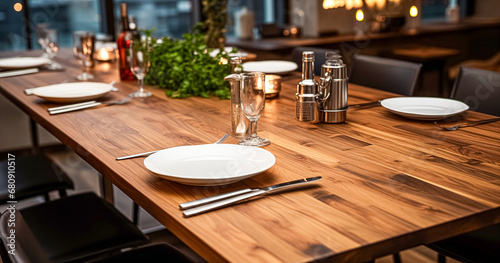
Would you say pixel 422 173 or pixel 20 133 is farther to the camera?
pixel 20 133

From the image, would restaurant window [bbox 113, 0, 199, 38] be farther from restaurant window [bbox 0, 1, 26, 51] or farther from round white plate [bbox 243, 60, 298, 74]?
round white plate [bbox 243, 60, 298, 74]

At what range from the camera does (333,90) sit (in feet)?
4.81

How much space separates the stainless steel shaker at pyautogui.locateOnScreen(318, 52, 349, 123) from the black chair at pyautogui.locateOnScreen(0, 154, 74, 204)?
107 centimetres

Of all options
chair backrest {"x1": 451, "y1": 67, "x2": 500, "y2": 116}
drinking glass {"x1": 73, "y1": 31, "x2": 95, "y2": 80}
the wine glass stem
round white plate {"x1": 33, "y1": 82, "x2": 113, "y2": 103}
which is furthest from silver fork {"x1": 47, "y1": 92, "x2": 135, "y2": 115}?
chair backrest {"x1": 451, "y1": 67, "x2": 500, "y2": 116}

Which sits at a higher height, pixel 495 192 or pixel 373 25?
pixel 373 25

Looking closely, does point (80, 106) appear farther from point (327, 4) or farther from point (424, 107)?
point (327, 4)

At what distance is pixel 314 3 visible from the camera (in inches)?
183

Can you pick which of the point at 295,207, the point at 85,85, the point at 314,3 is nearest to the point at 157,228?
the point at 85,85

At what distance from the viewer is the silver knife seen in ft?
3.07

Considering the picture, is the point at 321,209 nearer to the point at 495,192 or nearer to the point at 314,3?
the point at 495,192

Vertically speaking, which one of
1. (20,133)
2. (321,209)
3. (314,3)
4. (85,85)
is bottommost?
(20,133)

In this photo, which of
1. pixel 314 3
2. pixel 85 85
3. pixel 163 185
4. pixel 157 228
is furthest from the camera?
pixel 314 3

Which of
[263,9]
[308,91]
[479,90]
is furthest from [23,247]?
[263,9]

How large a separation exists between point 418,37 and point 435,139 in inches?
151
